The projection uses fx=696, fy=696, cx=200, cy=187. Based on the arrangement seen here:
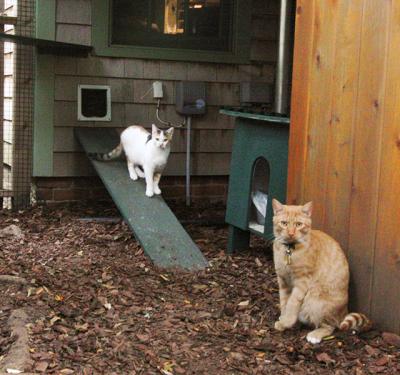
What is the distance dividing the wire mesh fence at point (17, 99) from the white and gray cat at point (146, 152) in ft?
3.22

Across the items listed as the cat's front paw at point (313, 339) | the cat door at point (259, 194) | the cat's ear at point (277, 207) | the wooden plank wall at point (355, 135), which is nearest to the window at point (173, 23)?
the cat door at point (259, 194)

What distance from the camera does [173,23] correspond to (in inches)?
283

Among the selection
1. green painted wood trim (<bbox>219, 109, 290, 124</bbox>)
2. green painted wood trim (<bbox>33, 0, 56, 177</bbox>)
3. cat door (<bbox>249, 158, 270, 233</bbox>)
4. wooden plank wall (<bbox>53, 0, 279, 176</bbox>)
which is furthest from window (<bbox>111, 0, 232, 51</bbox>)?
cat door (<bbox>249, 158, 270, 233</bbox>)

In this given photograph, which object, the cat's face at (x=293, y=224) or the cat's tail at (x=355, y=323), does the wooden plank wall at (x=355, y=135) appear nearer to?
the cat's tail at (x=355, y=323)

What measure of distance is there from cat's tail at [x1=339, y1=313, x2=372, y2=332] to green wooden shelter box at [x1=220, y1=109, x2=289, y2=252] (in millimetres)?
1435

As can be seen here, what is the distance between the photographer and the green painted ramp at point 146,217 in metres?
5.17

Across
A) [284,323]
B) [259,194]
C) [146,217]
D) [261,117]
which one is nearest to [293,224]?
Result: [284,323]

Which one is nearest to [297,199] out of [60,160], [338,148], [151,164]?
A: [338,148]

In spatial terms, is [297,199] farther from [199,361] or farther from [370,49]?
[199,361]

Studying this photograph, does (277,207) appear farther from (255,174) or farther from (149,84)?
(149,84)

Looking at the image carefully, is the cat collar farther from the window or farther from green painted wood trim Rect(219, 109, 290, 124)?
the window

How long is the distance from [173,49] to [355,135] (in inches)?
144

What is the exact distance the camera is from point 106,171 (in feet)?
20.6

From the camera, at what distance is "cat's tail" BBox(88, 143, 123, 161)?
6363 mm
